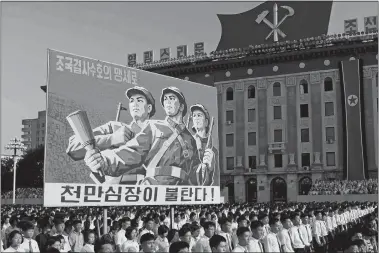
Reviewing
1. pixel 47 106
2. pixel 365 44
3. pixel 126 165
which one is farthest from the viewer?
pixel 365 44

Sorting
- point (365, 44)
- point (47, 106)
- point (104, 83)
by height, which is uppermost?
point (365, 44)

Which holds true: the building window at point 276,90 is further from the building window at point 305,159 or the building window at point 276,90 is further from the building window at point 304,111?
the building window at point 305,159

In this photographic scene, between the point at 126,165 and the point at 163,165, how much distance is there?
139cm

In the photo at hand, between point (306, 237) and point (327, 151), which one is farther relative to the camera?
point (327, 151)

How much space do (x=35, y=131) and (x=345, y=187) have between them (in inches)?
3649

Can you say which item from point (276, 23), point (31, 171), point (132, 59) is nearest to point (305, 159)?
point (276, 23)

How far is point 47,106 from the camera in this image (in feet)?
35.1

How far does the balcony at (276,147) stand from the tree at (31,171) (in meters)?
31.3

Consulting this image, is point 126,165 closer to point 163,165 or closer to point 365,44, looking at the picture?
point 163,165

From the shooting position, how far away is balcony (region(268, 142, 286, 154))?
45.8m

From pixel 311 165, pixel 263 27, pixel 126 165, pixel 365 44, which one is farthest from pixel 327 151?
pixel 126 165

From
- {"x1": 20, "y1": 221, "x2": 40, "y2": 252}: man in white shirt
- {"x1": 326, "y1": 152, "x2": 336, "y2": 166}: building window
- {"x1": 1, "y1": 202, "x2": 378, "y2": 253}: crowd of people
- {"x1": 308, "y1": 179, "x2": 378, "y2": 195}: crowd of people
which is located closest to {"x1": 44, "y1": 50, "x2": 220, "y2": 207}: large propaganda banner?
{"x1": 1, "y1": 202, "x2": 378, "y2": 253}: crowd of people

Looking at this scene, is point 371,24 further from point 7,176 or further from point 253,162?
point 7,176

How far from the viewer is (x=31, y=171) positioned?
6562 cm
